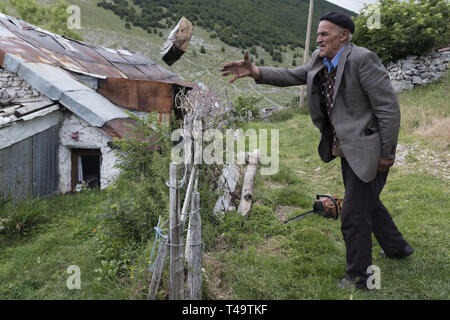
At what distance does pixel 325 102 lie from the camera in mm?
3078

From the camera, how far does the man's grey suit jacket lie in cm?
260

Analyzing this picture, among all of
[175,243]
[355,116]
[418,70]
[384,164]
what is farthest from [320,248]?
[418,70]

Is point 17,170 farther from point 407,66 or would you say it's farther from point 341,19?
point 407,66

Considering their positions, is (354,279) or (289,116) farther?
(289,116)

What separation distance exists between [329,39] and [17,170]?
6.63 m

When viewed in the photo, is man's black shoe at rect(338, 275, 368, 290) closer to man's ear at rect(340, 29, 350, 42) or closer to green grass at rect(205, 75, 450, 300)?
green grass at rect(205, 75, 450, 300)

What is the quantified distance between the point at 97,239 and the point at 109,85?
5728 mm

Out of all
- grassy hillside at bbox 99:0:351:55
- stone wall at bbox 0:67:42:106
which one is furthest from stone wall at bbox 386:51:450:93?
grassy hillside at bbox 99:0:351:55

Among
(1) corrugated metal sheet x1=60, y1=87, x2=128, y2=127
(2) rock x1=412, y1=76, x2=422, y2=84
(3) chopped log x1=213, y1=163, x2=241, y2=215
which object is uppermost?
(2) rock x1=412, y1=76, x2=422, y2=84

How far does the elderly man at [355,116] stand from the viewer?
2.62 m

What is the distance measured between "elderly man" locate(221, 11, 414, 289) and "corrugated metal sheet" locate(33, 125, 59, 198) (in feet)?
19.3

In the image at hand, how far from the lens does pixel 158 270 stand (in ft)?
8.57
